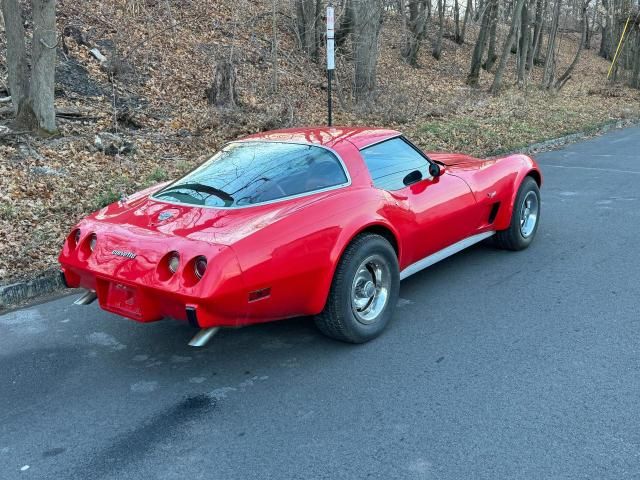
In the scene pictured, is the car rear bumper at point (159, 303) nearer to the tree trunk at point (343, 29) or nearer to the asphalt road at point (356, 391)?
the asphalt road at point (356, 391)

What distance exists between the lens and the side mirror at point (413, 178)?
4656 millimetres

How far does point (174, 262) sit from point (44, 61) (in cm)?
706

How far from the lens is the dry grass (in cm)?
720

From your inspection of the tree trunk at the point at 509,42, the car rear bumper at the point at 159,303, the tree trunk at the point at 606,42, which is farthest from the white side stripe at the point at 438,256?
the tree trunk at the point at 606,42

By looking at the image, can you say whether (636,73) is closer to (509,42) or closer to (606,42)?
(509,42)

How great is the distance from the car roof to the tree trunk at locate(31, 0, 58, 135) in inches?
223

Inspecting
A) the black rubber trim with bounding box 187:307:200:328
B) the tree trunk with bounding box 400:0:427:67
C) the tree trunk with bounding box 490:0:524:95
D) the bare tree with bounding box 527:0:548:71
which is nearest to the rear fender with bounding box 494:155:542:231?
the black rubber trim with bounding box 187:307:200:328

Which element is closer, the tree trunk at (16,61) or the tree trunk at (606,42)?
the tree trunk at (16,61)

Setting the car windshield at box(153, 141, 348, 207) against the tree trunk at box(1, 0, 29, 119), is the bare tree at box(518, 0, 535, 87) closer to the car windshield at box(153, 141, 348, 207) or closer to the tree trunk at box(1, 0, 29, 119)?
the tree trunk at box(1, 0, 29, 119)

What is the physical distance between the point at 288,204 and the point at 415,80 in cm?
1810

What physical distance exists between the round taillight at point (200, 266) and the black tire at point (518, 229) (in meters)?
3.41

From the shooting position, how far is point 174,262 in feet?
11.3

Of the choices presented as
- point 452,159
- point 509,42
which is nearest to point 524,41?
point 509,42

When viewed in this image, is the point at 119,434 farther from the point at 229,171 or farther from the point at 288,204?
the point at 229,171
